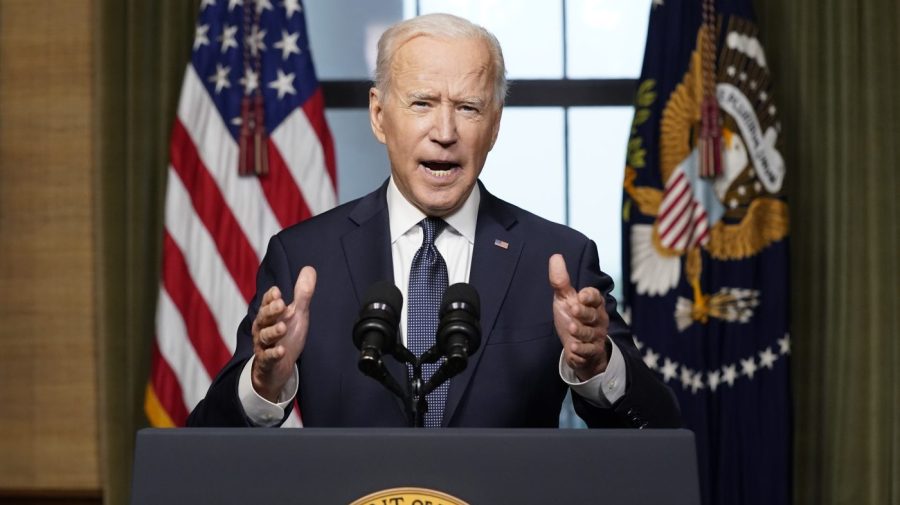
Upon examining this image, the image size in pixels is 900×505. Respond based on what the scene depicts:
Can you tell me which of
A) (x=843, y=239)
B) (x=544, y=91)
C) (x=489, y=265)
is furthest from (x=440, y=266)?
(x=544, y=91)

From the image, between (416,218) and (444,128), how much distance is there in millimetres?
203

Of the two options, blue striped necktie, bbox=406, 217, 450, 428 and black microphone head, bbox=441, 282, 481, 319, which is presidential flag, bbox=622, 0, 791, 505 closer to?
blue striped necktie, bbox=406, 217, 450, 428

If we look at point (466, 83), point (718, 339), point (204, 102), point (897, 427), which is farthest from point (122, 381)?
point (897, 427)

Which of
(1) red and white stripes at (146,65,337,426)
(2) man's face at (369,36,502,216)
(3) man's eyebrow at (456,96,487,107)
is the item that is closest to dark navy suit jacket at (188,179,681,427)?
(2) man's face at (369,36,502,216)

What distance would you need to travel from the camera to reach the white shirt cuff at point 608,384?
1.91 m

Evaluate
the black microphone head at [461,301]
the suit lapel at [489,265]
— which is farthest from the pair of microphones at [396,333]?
the suit lapel at [489,265]

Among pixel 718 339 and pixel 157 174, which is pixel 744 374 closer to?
pixel 718 339

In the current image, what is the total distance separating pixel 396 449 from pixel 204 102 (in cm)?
323

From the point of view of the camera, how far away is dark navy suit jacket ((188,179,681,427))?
202 cm

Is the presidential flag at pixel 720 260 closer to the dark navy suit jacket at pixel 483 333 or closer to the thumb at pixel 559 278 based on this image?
the dark navy suit jacket at pixel 483 333

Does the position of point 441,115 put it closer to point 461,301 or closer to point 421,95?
point 421,95

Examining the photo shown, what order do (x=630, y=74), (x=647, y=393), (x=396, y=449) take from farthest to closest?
(x=630, y=74), (x=647, y=393), (x=396, y=449)

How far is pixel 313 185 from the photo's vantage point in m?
4.42

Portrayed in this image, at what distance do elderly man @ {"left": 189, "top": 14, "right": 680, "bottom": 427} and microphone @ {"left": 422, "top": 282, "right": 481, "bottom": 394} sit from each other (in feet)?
1.40
